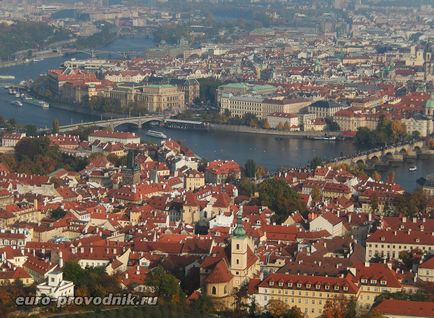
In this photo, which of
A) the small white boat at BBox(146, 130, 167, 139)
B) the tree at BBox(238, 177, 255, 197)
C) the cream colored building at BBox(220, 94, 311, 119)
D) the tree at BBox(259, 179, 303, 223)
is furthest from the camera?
the cream colored building at BBox(220, 94, 311, 119)

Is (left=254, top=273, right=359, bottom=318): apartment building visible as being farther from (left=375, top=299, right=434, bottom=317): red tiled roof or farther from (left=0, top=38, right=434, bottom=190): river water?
(left=0, top=38, right=434, bottom=190): river water

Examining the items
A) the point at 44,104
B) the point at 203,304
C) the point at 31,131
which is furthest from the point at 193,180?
the point at 44,104

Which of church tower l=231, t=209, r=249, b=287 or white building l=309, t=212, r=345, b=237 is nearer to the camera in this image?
church tower l=231, t=209, r=249, b=287

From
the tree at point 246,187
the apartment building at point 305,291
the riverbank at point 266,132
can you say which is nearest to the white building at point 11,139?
the tree at point 246,187

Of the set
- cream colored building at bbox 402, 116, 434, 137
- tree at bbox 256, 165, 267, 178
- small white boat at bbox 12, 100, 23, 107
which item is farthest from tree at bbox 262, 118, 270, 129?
tree at bbox 256, 165, 267, 178

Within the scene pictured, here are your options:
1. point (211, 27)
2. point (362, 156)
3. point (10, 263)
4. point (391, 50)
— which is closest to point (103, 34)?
point (211, 27)

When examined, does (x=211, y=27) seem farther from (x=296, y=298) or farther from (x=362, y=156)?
(x=296, y=298)

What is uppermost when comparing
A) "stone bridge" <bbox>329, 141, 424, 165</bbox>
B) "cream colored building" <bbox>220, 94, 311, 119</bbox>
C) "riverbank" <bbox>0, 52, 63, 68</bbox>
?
"stone bridge" <bbox>329, 141, 424, 165</bbox>
